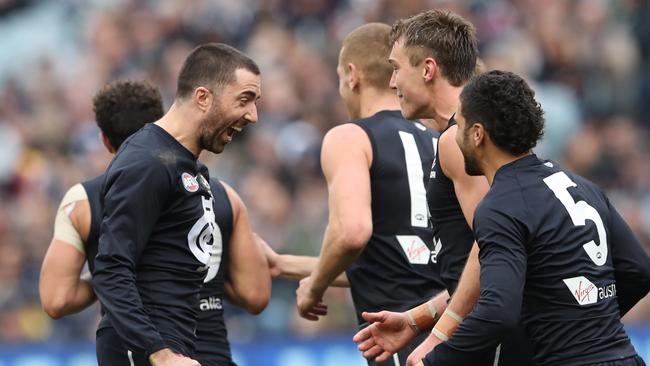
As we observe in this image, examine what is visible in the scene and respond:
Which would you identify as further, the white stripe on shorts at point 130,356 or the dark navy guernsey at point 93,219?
the dark navy guernsey at point 93,219

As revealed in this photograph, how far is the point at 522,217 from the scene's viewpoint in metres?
4.99

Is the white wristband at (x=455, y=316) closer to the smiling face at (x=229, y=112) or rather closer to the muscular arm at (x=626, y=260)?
the muscular arm at (x=626, y=260)

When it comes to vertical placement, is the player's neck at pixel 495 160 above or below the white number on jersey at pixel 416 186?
below

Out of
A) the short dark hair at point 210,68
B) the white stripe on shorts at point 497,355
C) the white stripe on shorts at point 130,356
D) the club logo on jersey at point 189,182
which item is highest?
the short dark hair at point 210,68

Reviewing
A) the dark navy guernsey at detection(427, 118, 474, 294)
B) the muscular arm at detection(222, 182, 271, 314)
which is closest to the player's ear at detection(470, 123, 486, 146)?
the dark navy guernsey at detection(427, 118, 474, 294)

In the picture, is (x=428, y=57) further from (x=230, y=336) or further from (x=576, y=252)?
(x=230, y=336)

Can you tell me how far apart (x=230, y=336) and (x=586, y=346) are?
21.2 ft

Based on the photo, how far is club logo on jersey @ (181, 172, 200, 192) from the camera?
554 centimetres

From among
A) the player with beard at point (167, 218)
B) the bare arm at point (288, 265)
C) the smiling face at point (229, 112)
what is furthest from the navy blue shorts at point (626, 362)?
the bare arm at point (288, 265)

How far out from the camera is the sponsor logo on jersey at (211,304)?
21.5 feet

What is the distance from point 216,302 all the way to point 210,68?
145cm

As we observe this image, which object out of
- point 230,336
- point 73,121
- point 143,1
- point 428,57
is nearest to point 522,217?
point 428,57

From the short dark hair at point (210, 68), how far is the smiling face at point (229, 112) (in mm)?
33

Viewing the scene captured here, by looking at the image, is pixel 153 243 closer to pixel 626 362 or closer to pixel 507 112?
pixel 507 112
